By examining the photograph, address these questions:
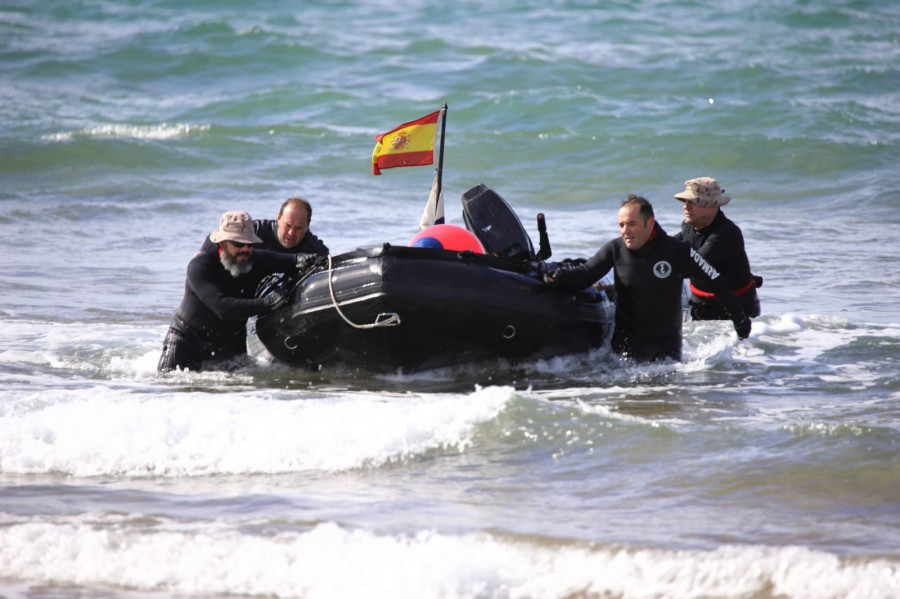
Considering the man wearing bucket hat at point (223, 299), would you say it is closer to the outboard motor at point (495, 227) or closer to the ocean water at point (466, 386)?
the ocean water at point (466, 386)

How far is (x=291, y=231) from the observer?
284 inches

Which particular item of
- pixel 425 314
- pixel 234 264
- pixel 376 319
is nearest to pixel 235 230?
pixel 234 264

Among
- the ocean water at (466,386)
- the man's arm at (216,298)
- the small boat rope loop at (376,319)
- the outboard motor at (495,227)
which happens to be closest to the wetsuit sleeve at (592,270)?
the ocean water at (466,386)

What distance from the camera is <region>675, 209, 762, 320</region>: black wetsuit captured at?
723 cm

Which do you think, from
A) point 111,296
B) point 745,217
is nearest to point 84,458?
point 111,296

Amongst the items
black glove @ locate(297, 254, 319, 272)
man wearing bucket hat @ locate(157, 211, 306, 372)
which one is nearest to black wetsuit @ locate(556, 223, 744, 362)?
black glove @ locate(297, 254, 319, 272)

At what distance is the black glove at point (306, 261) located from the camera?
675 cm

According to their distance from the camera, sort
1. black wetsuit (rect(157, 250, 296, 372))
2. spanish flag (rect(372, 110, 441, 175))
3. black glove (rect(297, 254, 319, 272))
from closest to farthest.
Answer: black wetsuit (rect(157, 250, 296, 372)) < black glove (rect(297, 254, 319, 272)) < spanish flag (rect(372, 110, 441, 175))

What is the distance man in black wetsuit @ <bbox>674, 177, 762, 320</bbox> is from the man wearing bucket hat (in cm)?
262

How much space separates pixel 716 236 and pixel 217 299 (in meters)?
3.29

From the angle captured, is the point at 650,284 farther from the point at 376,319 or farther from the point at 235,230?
the point at 235,230

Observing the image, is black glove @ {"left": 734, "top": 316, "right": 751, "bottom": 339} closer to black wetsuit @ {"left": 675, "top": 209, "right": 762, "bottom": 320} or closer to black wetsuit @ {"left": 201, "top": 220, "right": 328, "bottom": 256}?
black wetsuit @ {"left": 675, "top": 209, "right": 762, "bottom": 320}

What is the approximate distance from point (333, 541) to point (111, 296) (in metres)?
6.29

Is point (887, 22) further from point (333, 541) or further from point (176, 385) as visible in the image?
point (333, 541)
